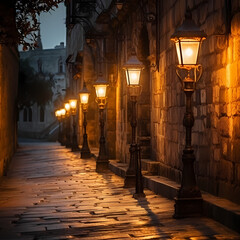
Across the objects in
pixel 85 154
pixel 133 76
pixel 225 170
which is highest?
pixel 133 76

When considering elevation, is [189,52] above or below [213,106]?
above

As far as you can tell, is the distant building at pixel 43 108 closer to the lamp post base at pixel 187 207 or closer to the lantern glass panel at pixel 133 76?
the lantern glass panel at pixel 133 76

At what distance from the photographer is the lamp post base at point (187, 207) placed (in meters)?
7.32

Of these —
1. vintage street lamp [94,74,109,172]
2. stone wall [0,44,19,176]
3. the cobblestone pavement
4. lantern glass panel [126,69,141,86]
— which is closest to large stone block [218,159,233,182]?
the cobblestone pavement

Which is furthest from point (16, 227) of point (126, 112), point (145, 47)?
point (126, 112)

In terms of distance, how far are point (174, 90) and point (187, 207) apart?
4045 mm

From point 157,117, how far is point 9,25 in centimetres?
622

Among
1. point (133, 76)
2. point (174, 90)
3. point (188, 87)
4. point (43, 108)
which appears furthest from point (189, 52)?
point (43, 108)

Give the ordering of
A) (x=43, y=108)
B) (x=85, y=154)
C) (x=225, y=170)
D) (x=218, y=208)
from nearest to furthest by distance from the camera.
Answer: (x=218, y=208) → (x=225, y=170) → (x=85, y=154) → (x=43, y=108)

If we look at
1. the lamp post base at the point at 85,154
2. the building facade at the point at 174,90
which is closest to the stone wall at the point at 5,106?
the lamp post base at the point at 85,154

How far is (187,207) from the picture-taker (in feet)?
24.2

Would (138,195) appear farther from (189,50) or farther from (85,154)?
(85,154)

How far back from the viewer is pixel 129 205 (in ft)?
28.9

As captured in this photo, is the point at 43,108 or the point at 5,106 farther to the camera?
the point at 43,108
